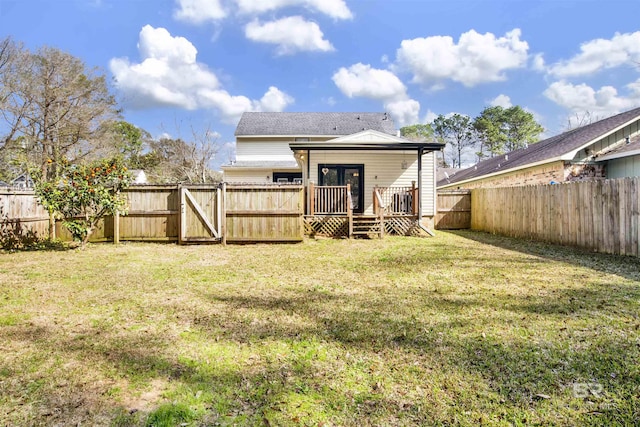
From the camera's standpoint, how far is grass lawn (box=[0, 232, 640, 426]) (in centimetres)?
197

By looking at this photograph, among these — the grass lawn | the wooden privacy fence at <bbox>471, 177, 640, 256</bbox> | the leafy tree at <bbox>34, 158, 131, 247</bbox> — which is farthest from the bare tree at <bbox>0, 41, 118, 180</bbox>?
the wooden privacy fence at <bbox>471, 177, 640, 256</bbox>

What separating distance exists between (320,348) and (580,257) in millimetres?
6973

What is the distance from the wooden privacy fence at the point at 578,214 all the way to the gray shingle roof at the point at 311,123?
1221cm

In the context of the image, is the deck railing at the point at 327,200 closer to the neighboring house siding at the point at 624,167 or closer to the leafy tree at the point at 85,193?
the leafy tree at the point at 85,193

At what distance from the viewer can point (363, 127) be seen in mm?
22234

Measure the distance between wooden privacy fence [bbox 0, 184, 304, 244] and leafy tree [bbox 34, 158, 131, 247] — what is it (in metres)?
0.61

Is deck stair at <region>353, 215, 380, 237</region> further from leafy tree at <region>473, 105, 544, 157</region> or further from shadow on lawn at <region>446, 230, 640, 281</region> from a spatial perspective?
leafy tree at <region>473, 105, 544, 157</region>

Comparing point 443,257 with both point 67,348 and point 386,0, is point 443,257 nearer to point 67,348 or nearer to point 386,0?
point 67,348

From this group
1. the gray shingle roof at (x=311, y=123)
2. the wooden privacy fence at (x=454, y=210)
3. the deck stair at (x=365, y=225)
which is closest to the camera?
the deck stair at (x=365, y=225)

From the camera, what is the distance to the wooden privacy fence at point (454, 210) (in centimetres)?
1425

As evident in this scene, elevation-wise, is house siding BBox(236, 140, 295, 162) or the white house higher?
house siding BBox(236, 140, 295, 162)

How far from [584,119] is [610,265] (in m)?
25.8

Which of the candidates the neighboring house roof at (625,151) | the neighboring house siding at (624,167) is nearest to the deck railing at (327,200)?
the neighboring house roof at (625,151)

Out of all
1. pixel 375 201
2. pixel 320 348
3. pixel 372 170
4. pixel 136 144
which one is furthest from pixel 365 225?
pixel 136 144
